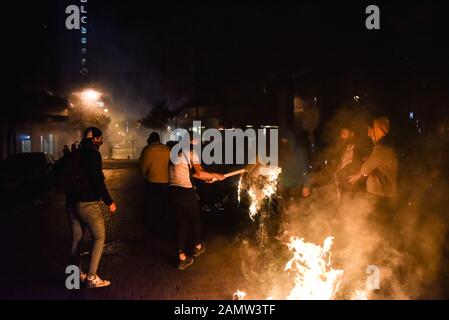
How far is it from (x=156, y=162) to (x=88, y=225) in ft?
9.65

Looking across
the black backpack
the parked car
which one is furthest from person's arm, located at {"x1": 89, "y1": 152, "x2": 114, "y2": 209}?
the parked car

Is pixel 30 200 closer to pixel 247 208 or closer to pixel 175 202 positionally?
pixel 247 208

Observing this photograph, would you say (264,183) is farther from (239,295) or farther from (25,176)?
(25,176)

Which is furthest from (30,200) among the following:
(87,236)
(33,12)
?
(33,12)

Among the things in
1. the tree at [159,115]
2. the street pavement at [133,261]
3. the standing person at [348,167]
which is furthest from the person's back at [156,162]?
the tree at [159,115]

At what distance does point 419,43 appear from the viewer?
21.1 feet

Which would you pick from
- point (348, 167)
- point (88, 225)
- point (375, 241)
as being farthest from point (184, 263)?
point (348, 167)

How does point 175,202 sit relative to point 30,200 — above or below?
above

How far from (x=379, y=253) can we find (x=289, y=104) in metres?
9.36

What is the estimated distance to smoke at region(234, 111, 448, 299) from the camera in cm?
457

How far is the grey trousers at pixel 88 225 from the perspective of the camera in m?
4.68

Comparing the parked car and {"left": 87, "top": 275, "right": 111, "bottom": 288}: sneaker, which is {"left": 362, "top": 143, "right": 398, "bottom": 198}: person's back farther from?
the parked car

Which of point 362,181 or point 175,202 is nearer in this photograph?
point 175,202

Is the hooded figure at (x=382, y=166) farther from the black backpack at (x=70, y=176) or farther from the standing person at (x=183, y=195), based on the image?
the black backpack at (x=70, y=176)
